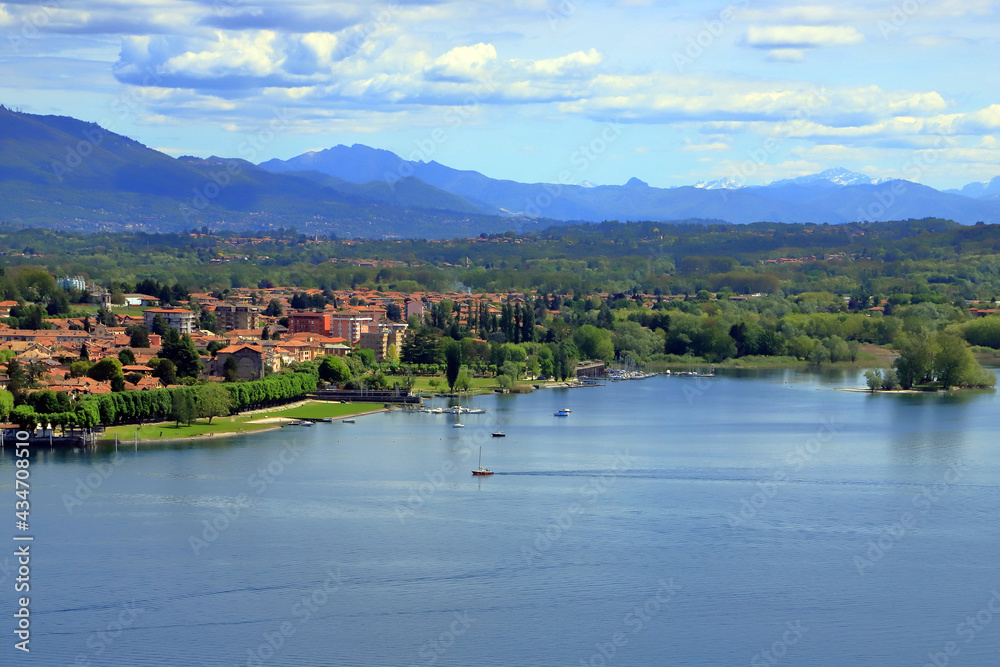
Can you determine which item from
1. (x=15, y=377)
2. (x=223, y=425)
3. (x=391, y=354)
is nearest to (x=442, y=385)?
(x=391, y=354)

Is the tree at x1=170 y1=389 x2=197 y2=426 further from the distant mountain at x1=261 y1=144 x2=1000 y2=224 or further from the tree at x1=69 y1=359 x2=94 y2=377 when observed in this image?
the distant mountain at x1=261 y1=144 x2=1000 y2=224

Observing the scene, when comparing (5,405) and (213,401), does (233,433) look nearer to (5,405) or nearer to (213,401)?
(213,401)

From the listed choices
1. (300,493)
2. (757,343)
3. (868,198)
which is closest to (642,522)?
(300,493)

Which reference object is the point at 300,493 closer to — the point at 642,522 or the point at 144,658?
Result: the point at 642,522

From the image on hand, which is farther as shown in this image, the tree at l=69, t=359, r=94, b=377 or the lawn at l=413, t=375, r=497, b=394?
the lawn at l=413, t=375, r=497, b=394

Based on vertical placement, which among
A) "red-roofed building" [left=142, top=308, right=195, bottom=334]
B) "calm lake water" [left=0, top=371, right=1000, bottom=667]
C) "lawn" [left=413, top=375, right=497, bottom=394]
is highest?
"red-roofed building" [left=142, top=308, right=195, bottom=334]

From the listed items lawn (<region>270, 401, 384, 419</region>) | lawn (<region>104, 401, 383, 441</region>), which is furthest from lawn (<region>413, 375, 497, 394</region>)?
lawn (<region>104, 401, 383, 441</region>)

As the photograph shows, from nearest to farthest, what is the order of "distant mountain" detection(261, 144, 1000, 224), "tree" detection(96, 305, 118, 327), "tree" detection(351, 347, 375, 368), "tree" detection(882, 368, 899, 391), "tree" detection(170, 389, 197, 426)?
"tree" detection(170, 389, 197, 426)
"tree" detection(882, 368, 899, 391)
"tree" detection(351, 347, 375, 368)
"tree" detection(96, 305, 118, 327)
"distant mountain" detection(261, 144, 1000, 224)
